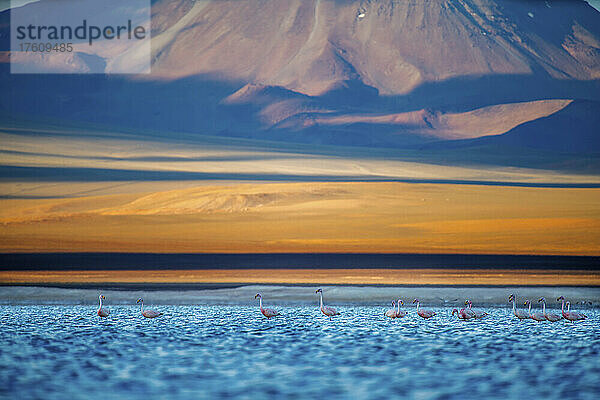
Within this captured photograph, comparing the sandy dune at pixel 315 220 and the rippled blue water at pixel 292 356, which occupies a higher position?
the sandy dune at pixel 315 220

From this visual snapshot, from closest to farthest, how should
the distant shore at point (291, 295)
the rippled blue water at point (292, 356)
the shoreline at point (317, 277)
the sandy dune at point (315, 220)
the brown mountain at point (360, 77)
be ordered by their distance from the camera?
the rippled blue water at point (292, 356)
the distant shore at point (291, 295)
the shoreline at point (317, 277)
the sandy dune at point (315, 220)
the brown mountain at point (360, 77)

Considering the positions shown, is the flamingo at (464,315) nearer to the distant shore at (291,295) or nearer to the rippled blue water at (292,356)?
the rippled blue water at (292,356)

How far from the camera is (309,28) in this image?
11494 cm

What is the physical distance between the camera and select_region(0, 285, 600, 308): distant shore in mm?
21109

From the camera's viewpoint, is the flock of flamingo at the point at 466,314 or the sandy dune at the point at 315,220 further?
the sandy dune at the point at 315,220

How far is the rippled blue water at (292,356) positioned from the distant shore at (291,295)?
1938 millimetres

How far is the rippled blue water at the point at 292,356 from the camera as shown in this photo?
11.9 metres

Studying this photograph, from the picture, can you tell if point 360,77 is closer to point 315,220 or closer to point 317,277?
point 315,220

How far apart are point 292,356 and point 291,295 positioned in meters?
7.88

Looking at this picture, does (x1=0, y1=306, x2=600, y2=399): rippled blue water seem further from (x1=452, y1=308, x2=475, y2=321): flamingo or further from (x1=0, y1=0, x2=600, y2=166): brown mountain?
(x1=0, y1=0, x2=600, y2=166): brown mountain

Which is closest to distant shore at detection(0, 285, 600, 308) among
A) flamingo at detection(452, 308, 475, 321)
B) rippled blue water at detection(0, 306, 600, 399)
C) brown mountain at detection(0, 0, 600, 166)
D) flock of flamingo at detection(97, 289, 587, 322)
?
rippled blue water at detection(0, 306, 600, 399)

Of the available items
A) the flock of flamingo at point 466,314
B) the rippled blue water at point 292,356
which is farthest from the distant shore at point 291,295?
the flock of flamingo at point 466,314

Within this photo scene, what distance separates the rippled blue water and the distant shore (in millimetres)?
1938

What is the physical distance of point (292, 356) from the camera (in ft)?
46.4
